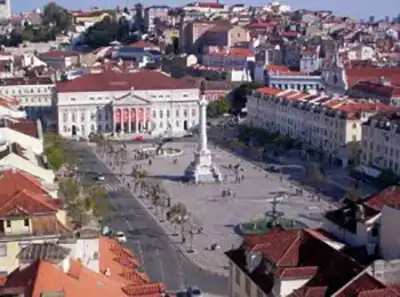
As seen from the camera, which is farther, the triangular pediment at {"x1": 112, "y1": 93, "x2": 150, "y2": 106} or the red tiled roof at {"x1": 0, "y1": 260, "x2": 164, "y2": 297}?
the triangular pediment at {"x1": 112, "y1": 93, "x2": 150, "y2": 106}

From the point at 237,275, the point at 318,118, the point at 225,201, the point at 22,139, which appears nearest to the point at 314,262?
the point at 237,275

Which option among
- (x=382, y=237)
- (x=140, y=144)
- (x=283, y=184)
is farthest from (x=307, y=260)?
(x=140, y=144)

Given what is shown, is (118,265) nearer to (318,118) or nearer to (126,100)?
(318,118)

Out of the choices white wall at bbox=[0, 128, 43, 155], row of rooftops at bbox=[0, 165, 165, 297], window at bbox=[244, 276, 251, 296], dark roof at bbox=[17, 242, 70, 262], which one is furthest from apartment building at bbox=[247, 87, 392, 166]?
dark roof at bbox=[17, 242, 70, 262]

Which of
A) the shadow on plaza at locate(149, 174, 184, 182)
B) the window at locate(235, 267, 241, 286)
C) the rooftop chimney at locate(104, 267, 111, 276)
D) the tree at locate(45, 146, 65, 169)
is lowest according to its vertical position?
the shadow on plaza at locate(149, 174, 184, 182)

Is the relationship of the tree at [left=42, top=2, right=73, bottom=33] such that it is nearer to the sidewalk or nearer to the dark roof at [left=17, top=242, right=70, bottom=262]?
the sidewalk
